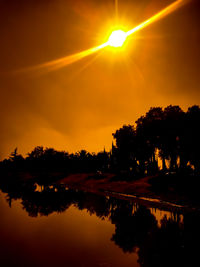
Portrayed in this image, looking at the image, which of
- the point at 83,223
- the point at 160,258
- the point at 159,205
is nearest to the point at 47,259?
the point at 160,258

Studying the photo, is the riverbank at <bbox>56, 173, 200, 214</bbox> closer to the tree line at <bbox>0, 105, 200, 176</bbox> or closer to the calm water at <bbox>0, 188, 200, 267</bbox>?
the calm water at <bbox>0, 188, 200, 267</bbox>

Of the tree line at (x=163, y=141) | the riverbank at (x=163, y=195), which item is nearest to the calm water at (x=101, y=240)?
the riverbank at (x=163, y=195)

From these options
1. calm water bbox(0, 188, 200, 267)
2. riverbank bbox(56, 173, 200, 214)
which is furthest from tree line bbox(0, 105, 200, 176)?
calm water bbox(0, 188, 200, 267)

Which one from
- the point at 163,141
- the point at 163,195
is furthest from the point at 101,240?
the point at 163,141

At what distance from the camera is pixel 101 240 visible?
13.8 metres

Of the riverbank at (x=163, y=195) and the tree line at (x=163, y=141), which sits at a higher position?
the tree line at (x=163, y=141)

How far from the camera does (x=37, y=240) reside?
13547 millimetres

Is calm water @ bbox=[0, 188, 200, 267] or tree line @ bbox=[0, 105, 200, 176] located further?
tree line @ bbox=[0, 105, 200, 176]

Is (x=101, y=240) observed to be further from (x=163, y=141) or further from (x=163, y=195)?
(x=163, y=141)

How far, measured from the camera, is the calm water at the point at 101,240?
10.3 metres

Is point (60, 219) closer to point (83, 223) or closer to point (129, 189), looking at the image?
point (83, 223)

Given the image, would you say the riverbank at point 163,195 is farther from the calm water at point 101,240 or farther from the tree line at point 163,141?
the tree line at point 163,141

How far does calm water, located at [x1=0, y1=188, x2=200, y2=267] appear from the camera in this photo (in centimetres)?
1035

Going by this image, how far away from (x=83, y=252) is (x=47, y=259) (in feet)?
6.27
